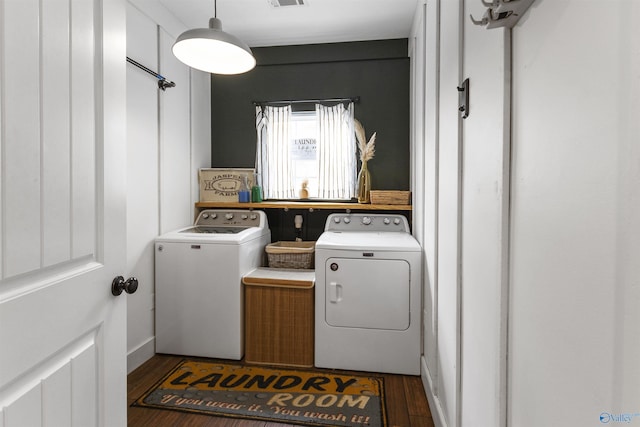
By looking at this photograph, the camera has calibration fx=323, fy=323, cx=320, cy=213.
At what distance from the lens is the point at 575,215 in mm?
572

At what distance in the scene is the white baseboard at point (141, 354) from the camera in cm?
217

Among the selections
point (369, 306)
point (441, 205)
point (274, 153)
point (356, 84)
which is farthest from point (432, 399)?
point (356, 84)

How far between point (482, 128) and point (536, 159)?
33 centimetres

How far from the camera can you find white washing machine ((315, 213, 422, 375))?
216cm

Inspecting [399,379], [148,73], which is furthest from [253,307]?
[148,73]

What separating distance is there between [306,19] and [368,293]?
2.18 metres

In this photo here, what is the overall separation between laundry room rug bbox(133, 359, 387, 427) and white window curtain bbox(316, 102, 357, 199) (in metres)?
1.57

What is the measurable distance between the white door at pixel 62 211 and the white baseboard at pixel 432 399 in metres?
1.38

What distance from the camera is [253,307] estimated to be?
7.67 ft

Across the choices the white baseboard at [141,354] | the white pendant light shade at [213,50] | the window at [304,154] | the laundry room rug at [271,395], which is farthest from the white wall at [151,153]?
the window at [304,154]

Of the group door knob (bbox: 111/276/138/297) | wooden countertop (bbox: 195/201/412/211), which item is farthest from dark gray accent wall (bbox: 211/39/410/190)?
door knob (bbox: 111/276/138/297)

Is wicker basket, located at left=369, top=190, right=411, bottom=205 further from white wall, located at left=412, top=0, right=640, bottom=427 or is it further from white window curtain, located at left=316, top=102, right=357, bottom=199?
white wall, located at left=412, top=0, right=640, bottom=427

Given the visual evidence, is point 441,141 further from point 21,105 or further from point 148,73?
point 148,73

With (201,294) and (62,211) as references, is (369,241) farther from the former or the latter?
(62,211)
